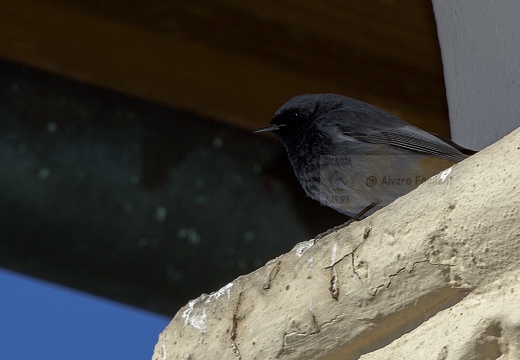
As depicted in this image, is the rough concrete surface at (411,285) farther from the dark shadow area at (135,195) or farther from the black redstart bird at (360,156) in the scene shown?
the dark shadow area at (135,195)

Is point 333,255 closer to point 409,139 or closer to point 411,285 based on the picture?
point 411,285

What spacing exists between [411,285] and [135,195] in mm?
2337

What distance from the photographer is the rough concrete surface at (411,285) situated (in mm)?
1805

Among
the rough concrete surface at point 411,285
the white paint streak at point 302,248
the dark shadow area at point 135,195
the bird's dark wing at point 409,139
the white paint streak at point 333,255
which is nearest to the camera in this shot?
the rough concrete surface at point 411,285

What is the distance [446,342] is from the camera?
184 centimetres

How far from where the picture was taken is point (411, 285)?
191cm

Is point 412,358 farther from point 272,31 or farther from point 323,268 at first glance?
point 272,31

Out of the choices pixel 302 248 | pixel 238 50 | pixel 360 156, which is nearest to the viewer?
pixel 302 248

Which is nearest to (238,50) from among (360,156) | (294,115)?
(294,115)

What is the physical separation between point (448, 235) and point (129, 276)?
2165 millimetres

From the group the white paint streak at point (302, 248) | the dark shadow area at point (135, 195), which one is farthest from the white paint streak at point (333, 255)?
the dark shadow area at point (135, 195)

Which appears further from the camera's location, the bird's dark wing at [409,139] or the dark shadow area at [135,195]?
the dark shadow area at [135,195]

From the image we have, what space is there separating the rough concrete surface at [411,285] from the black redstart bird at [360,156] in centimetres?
98

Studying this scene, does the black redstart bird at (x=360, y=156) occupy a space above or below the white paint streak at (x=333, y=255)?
above
